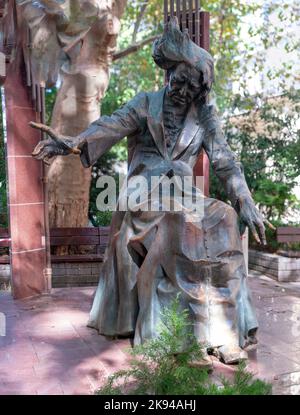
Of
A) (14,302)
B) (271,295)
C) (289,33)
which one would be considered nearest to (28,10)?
(14,302)

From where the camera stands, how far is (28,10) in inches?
233

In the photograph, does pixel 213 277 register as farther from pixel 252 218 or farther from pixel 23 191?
pixel 23 191

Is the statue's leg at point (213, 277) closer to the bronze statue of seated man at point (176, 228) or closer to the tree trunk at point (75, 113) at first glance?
the bronze statue of seated man at point (176, 228)

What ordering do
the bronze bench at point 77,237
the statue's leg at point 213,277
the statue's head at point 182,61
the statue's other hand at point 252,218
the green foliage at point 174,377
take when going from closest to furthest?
the green foliage at point 174,377 → the statue's leg at point 213,277 → the statue's other hand at point 252,218 → the statue's head at point 182,61 → the bronze bench at point 77,237

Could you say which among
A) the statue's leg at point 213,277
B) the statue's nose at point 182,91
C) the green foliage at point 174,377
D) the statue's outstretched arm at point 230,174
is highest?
the statue's nose at point 182,91

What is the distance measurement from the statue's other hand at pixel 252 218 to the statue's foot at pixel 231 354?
0.81 m

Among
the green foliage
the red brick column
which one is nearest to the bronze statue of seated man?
the green foliage

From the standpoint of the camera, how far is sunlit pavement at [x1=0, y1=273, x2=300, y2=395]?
3.24 meters

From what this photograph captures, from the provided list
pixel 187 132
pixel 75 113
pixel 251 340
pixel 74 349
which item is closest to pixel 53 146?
pixel 187 132

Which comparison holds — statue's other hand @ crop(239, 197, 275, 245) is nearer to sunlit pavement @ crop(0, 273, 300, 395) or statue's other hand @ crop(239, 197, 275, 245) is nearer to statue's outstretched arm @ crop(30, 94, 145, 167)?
sunlit pavement @ crop(0, 273, 300, 395)

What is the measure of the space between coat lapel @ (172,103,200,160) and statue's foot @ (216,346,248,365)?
1575 millimetres

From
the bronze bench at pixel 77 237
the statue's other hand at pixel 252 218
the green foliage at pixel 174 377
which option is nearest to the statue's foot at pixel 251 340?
the statue's other hand at pixel 252 218

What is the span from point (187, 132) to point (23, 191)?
2050 millimetres

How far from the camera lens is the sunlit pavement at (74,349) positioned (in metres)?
3.24
